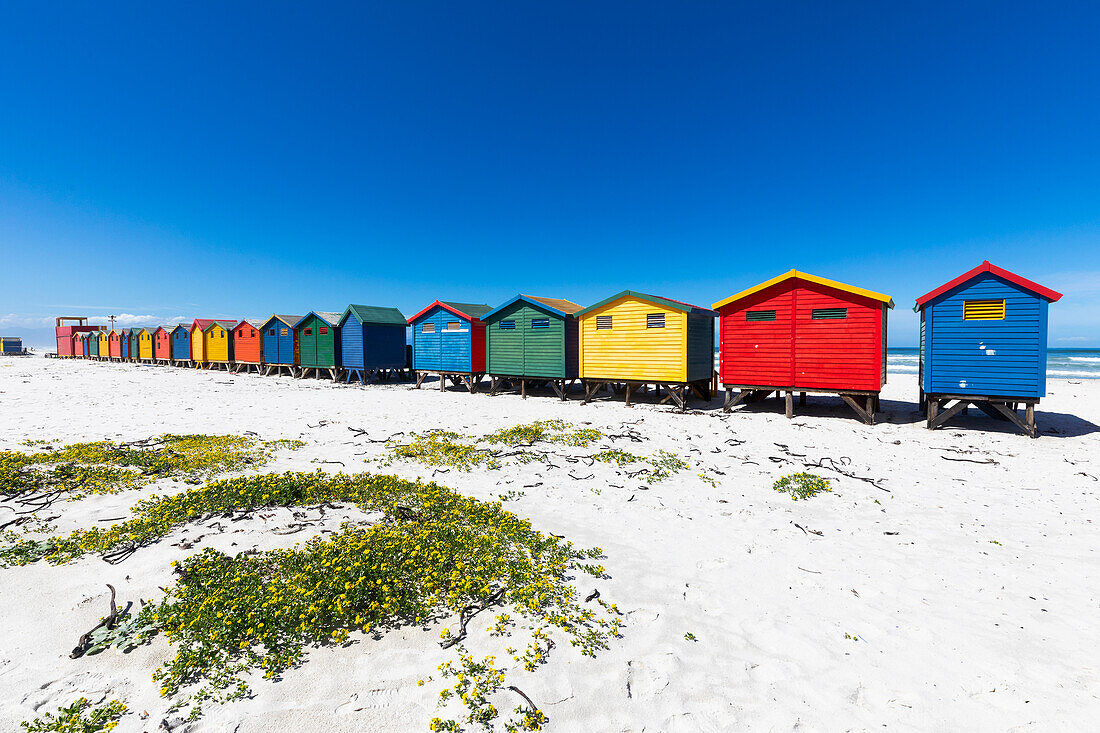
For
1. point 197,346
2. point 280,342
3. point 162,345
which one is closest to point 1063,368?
point 280,342

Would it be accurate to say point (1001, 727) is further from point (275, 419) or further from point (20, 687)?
point (275, 419)

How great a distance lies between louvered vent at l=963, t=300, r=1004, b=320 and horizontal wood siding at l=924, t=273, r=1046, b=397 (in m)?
0.09

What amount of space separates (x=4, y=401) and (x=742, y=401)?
26.9m

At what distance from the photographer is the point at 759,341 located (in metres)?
15.6

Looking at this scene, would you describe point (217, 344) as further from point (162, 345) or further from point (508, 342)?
point (508, 342)

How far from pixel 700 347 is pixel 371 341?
734 inches

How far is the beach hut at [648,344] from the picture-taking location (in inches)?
677

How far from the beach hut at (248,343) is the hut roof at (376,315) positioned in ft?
31.9

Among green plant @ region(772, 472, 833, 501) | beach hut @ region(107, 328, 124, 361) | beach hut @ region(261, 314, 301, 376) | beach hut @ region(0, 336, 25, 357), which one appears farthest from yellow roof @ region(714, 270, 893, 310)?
beach hut @ region(0, 336, 25, 357)

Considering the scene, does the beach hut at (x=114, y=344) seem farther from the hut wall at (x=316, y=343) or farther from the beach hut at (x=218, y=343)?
the hut wall at (x=316, y=343)

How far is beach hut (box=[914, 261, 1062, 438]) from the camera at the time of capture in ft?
38.4

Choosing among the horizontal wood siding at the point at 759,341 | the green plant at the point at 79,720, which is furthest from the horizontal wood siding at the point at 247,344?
the green plant at the point at 79,720

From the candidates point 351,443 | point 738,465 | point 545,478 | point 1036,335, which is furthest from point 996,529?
point 351,443

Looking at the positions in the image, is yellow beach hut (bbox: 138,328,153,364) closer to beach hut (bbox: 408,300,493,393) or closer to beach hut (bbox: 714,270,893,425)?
beach hut (bbox: 408,300,493,393)
